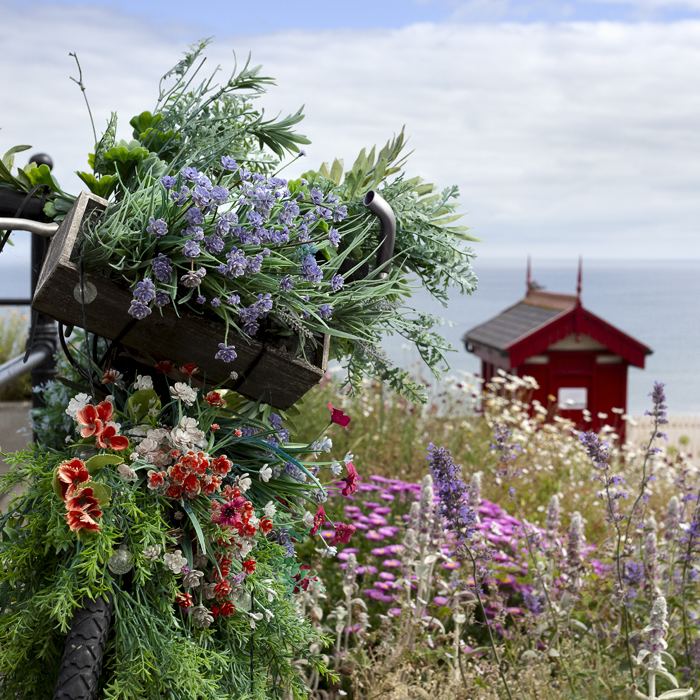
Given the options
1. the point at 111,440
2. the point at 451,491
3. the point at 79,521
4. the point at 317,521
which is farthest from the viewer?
the point at 451,491

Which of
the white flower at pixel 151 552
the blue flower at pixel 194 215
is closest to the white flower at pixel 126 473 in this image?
the white flower at pixel 151 552

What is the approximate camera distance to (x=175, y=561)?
125 cm

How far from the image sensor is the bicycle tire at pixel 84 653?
116 cm

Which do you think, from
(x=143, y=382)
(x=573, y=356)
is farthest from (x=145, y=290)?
(x=573, y=356)

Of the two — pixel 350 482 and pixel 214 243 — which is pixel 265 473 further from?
pixel 214 243

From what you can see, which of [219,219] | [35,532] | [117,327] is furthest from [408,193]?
[35,532]

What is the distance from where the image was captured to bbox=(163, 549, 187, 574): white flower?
1.24 m

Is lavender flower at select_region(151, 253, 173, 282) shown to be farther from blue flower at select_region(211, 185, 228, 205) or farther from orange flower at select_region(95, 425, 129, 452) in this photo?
orange flower at select_region(95, 425, 129, 452)

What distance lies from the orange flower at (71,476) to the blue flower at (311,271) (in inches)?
23.2

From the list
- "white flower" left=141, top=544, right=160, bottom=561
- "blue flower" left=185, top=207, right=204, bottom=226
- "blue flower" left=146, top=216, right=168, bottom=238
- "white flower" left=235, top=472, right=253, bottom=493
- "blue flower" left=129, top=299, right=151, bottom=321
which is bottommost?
"white flower" left=141, top=544, right=160, bottom=561

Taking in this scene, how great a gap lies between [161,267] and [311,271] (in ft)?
1.02

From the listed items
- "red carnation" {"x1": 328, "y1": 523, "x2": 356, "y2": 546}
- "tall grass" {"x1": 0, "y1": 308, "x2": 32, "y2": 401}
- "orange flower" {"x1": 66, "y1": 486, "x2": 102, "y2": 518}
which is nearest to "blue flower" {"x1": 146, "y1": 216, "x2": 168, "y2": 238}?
"orange flower" {"x1": 66, "y1": 486, "x2": 102, "y2": 518}

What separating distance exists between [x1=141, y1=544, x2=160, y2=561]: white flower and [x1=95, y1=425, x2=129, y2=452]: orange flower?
205 mm

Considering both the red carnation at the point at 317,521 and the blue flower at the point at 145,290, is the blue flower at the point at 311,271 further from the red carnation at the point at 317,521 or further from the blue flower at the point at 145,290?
→ the red carnation at the point at 317,521
